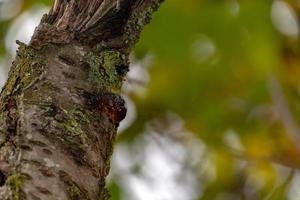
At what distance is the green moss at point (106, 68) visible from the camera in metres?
0.87

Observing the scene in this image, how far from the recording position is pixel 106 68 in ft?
2.90

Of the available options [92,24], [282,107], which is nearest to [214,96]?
[282,107]

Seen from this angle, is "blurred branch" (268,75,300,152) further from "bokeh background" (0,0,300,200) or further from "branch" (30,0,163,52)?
"branch" (30,0,163,52)

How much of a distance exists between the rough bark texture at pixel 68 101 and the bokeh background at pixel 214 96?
396 millimetres

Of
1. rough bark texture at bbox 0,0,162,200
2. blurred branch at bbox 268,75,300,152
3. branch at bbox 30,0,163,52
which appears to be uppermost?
blurred branch at bbox 268,75,300,152

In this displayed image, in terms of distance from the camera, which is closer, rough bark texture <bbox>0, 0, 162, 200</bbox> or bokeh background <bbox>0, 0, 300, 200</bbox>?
rough bark texture <bbox>0, 0, 162, 200</bbox>

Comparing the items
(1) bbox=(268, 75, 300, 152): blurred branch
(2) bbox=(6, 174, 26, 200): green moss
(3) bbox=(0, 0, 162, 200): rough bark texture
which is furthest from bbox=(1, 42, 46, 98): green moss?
(1) bbox=(268, 75, 300, 152): blurred branch

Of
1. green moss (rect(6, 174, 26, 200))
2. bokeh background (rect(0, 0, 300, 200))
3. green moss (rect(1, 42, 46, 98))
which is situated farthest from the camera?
bokeh background (rect(0, 0, 300, 200))

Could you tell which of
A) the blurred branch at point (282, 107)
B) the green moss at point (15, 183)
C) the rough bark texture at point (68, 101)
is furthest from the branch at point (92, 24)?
the blurred branch at point (282, 107)

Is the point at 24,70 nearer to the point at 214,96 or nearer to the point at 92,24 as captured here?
the point at 92,24

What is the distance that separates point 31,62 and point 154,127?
148 cm

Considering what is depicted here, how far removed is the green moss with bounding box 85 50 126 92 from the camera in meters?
0.87

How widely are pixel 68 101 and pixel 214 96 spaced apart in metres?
1.11

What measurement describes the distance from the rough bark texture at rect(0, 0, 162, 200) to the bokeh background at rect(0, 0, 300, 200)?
1.30ft
